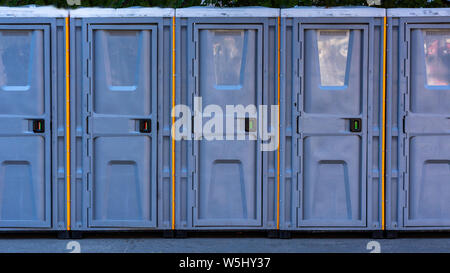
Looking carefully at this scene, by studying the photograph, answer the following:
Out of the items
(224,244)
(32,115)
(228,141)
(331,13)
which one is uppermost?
(331,13)

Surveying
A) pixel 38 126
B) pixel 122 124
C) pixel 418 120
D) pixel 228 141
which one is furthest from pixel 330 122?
pixel 38 126

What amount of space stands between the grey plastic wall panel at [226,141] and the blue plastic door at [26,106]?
1.23 meters

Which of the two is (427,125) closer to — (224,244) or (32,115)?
(224,244)

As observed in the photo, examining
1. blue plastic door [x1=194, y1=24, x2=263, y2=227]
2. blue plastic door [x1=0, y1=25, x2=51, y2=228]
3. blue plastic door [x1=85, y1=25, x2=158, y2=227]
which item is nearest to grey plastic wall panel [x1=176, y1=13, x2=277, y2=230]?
blue plastic door [x1=194, y1=24, x2=263, y2=227]

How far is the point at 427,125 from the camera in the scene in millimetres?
4996

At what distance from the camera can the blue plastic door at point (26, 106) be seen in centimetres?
496

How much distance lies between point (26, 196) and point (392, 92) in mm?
3542

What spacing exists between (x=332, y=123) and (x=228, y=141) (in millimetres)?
975

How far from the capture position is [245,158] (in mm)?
5043

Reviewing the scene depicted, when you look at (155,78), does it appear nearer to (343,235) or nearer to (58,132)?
(58,132)

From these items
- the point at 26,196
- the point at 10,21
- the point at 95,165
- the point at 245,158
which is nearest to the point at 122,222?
the point at 95,165

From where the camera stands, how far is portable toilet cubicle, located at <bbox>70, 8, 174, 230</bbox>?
4.95m

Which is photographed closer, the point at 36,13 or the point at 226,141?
the point at 36,13

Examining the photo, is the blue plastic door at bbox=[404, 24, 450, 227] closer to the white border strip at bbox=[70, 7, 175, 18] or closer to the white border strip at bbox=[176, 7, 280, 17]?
the white border strip at bbox=[176, 7, 280, 17]
